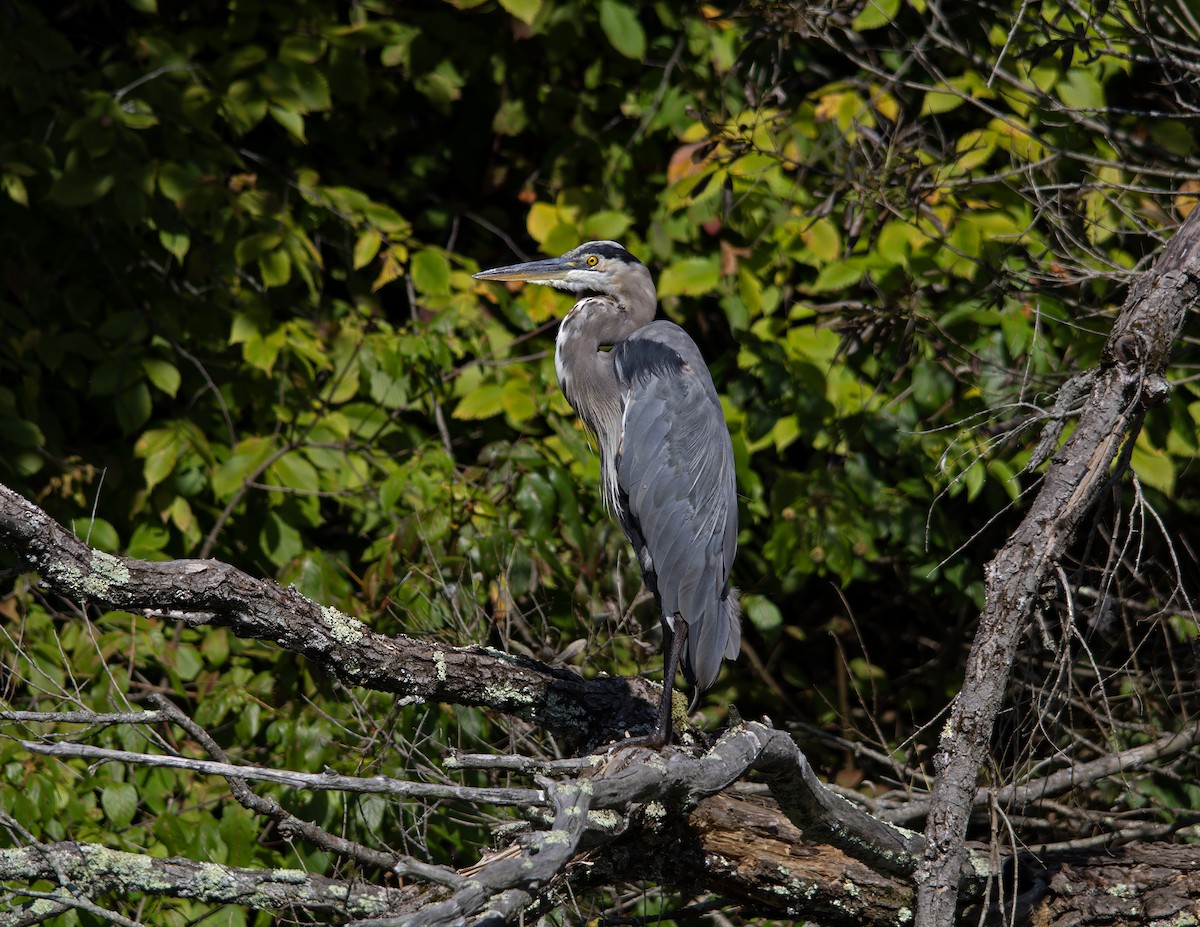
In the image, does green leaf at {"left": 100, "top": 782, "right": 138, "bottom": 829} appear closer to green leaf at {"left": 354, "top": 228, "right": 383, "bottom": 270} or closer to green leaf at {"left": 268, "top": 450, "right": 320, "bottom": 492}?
green leaf at {"left": 268, "top": 450, "right": 320, "bottom": 492}

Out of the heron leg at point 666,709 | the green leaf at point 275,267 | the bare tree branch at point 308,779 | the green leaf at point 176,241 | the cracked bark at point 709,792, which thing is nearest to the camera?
the bare tree branch at point 308,779

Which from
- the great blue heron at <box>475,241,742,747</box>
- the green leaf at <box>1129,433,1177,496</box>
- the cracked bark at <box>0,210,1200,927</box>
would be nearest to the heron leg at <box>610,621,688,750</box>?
the great blue heron at <box>475,241,742,747</box>

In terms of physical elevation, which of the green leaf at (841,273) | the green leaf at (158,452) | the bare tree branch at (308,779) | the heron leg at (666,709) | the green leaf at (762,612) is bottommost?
the green leaf at (762,612)

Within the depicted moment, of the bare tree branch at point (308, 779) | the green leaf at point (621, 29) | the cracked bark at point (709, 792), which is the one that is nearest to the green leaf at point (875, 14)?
the green leaf at point (621, 29)

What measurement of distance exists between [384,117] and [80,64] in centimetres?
103

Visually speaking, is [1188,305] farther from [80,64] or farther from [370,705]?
[80,64]

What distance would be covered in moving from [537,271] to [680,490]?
91cm

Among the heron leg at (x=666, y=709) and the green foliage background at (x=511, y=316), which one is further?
the green foliage background at (x=511, y=316)

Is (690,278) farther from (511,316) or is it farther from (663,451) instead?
(663,451)

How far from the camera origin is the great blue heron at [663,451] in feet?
9.20

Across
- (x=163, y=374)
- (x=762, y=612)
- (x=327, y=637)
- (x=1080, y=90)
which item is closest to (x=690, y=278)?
(x=762, y=612)

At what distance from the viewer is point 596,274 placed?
335cm

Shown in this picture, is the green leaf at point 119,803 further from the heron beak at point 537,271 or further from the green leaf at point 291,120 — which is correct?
the green leaf at point 291,120

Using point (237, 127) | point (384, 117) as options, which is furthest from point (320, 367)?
point (384, 117)
